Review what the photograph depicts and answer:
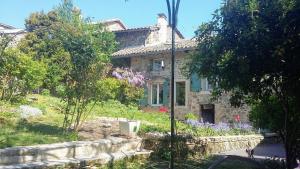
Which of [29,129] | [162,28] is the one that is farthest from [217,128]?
[162,28]

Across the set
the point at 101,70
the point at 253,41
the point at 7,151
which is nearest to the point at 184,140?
the point at 101,70

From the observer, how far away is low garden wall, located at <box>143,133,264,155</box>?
9898 millimetres

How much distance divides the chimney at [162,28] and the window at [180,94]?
5.90 meters

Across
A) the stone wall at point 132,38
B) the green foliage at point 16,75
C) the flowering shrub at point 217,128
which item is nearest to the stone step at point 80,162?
the flowering shrub at point 217,128

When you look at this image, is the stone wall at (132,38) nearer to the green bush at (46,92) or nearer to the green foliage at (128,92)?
the green bush at (46,92)

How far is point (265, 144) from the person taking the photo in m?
16.5

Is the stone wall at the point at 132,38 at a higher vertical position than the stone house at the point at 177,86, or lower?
higher

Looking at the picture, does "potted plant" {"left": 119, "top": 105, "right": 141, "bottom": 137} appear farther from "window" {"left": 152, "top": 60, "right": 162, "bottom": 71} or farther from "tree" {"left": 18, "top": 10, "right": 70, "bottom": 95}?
"window" {"left": 152, "top": 60, "right": 162, "bottom": 71}

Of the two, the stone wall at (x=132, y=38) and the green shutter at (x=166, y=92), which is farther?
the stone wall at (x=132, y=38)

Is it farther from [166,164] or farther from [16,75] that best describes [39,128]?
[16,75]

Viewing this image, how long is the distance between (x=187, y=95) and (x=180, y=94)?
0.69m

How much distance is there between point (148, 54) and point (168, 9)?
18.6 meters

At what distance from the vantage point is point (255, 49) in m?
7.18

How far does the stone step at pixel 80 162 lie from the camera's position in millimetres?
6893
